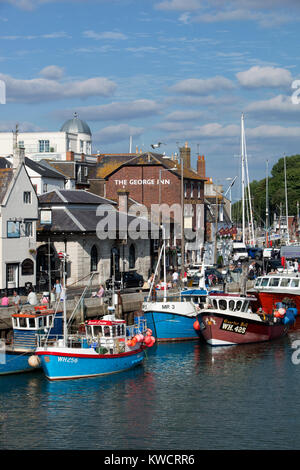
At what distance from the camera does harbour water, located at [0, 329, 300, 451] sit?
3112 centimetres

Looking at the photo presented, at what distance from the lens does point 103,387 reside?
131ft

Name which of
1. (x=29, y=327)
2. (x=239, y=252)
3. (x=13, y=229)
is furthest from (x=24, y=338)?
(x=239, y=252)

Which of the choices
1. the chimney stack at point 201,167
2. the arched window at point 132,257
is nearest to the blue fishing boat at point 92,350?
the arched window at point 132,257

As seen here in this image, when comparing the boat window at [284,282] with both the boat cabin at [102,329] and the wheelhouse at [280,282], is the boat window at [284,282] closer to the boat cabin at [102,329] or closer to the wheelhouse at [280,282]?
the wheelhouse at [280,282]

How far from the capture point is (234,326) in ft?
167

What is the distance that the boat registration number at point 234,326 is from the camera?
165 feet

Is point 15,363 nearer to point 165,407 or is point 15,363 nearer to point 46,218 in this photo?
point 165,407

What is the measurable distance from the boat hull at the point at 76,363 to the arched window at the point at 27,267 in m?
18.8

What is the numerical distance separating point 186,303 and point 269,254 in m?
33.8

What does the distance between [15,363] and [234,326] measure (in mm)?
15957

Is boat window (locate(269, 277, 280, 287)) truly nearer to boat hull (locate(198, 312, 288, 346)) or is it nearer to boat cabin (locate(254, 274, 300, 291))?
boat cabin (locate(254, 274, 300, 291))
